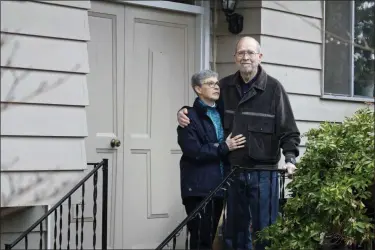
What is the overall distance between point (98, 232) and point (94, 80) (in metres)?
1.35

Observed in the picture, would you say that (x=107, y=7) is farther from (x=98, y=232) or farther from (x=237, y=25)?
(x=98, y=232)

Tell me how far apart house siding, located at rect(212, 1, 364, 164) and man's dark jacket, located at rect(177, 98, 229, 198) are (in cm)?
183

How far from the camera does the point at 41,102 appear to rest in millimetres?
5938

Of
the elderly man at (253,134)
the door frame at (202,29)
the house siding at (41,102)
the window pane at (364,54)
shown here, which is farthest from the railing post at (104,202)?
the window pane at (364,54)

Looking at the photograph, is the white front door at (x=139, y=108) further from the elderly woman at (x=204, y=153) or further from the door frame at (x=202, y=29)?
the elderly woman at (x=204, y=153)

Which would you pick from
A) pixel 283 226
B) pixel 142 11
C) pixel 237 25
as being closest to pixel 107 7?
pixel 142 11

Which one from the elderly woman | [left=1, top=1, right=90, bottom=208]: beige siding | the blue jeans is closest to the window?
the elderly woman

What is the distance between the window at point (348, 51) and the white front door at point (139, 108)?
5.20 feet

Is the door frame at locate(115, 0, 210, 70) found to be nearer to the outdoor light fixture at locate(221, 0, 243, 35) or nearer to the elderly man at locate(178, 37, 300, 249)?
the outdoor light fixture at locate(221, 0, 243, 35)

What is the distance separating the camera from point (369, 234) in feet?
15.2

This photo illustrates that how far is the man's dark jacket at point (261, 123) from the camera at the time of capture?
19.8 feet

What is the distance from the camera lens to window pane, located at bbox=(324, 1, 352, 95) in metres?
8.52

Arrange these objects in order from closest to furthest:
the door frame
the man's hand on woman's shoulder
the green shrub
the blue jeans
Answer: the green shrub, the blue jeans, the man's hand on woman's shoulder, the door frame

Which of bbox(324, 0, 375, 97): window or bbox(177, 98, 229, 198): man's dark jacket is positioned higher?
bbox(324, 0, 375, 97): window
